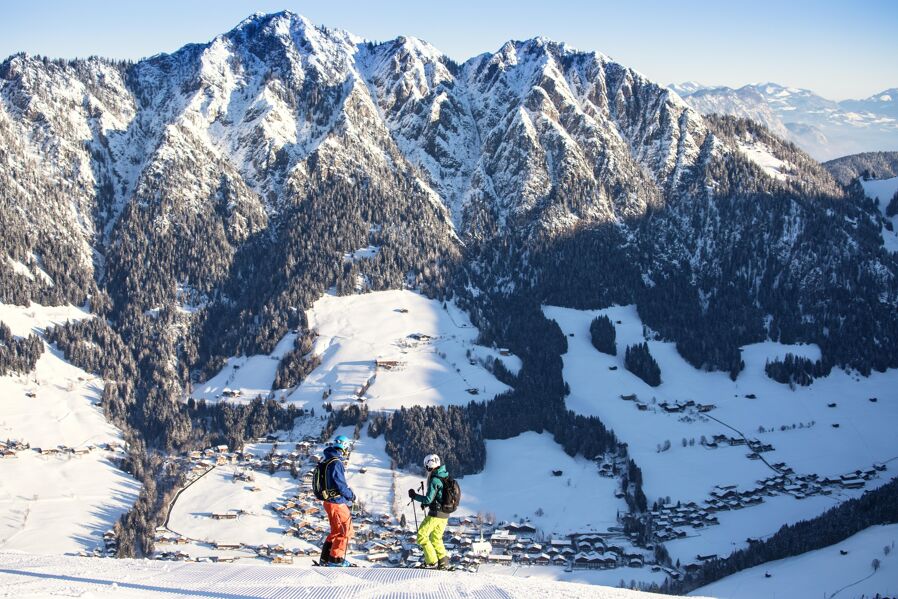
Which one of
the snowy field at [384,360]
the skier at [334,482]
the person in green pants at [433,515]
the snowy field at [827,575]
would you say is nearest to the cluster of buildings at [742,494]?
the snowy field at [827,575]

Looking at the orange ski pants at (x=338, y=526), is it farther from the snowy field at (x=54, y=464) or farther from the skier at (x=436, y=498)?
the snowy field at (x=54, y=464)

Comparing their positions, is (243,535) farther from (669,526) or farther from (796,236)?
(796,236)

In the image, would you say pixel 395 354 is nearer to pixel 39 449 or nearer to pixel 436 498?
pixel 39 449

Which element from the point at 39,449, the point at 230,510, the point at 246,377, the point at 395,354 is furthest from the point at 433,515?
the point at 246,377

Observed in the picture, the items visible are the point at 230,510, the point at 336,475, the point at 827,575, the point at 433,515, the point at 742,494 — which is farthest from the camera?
the point at 742,494

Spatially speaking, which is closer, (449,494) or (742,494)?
(449,494)

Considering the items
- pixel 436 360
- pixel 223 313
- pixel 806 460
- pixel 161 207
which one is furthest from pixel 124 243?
pixel 806 460
